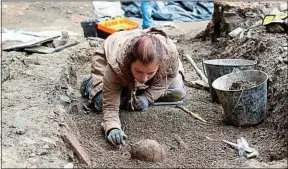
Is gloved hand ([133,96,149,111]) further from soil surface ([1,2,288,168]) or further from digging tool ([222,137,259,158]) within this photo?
digging tool ([222,137,259,158])

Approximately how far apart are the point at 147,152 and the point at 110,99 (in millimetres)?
672

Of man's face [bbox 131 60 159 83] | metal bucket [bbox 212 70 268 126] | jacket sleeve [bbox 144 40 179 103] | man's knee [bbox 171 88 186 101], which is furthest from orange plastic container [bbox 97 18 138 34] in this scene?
man's face [bbox 131 60 159 83]

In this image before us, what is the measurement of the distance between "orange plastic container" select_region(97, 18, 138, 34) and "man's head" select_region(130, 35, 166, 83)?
3.08 metres

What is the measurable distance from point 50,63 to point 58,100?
1064 millimetres

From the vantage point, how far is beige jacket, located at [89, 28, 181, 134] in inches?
165

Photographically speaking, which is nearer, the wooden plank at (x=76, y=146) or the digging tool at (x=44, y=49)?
the wooden plank at (x=76, y=146)

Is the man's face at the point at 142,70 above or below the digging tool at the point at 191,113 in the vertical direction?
above

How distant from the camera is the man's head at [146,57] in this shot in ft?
12.6

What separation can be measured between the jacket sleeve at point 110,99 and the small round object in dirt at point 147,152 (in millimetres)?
396

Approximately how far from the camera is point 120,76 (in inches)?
166

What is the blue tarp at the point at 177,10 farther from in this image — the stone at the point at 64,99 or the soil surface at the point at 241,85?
the soil surface at the point at 241,85

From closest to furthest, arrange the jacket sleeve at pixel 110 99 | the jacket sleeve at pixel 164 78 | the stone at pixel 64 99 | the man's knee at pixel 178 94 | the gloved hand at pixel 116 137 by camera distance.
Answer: the gloved hand at pixel 116 137
the jacket sleeve at pixel 110 99
the jacket sleeve at pixel 164 78
the stone at pixel 64 99
the man's knee at pixel 178 94

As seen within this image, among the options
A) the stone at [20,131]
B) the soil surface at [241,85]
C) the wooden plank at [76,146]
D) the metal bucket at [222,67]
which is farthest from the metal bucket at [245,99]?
the stone at [20,131]

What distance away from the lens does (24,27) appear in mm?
8766
